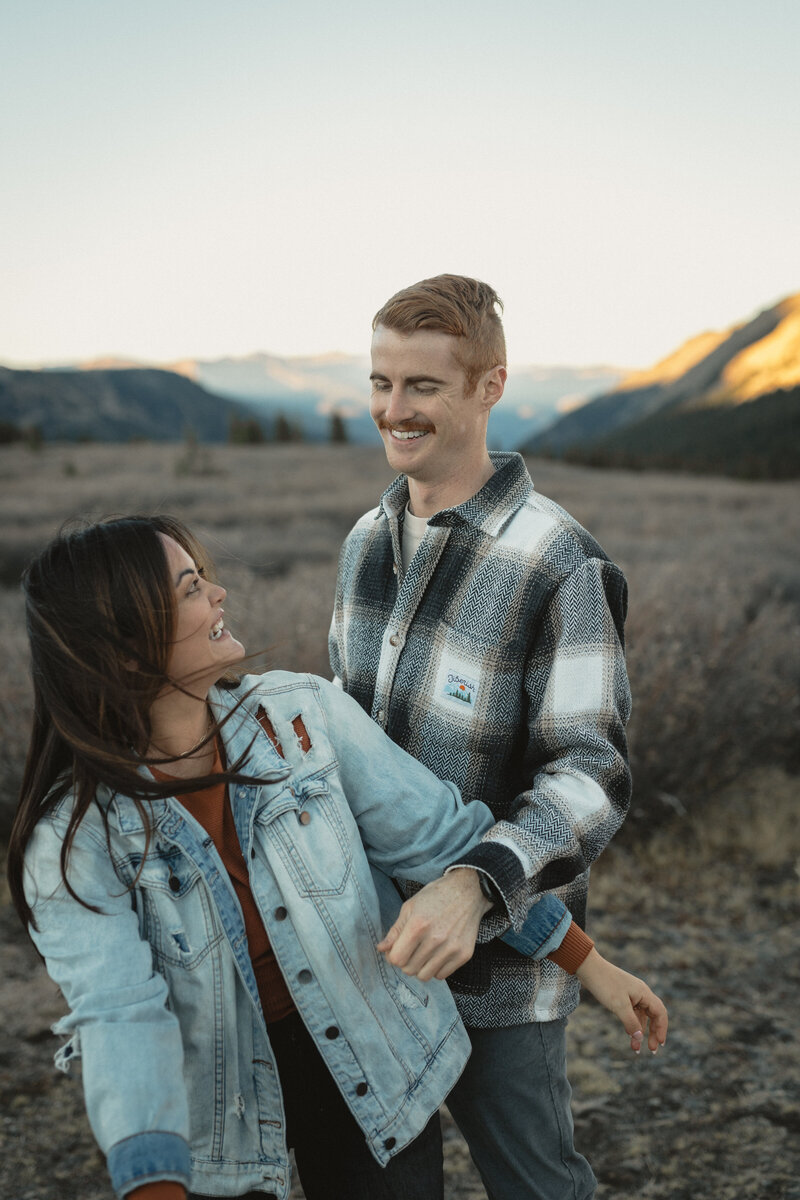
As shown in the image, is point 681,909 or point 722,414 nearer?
point 681,909

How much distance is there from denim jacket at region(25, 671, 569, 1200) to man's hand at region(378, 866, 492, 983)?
16 cm

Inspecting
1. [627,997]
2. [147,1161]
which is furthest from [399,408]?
[147,1161]

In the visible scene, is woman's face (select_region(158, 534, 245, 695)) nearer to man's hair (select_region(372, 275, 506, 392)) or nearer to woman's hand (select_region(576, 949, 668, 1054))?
man's hair (select_region(372, 275, 506, 392))

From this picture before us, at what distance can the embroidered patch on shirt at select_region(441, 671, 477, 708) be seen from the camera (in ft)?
6.40

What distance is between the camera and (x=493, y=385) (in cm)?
208

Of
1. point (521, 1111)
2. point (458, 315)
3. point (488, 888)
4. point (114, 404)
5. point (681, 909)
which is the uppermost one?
point (458, 315)

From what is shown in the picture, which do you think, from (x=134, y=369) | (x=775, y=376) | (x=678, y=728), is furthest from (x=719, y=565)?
(x=134, y=369)

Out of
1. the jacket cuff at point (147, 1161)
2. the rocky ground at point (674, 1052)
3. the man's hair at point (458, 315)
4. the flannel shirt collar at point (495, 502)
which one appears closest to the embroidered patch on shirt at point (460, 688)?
the flannel shirt collar at point (495, 502)

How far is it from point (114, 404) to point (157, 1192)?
176 metres

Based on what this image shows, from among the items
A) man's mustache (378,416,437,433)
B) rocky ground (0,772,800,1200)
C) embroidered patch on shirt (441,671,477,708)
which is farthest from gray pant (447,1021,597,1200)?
man's mustache (378,416,437,433)

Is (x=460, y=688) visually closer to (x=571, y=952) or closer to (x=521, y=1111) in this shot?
(x=571, y=952)

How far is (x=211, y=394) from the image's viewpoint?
649 feet

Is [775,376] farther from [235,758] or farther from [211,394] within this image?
[211,394]

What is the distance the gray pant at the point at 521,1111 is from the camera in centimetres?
192
